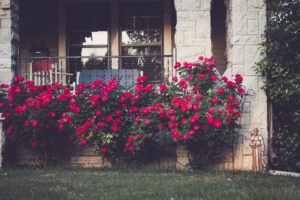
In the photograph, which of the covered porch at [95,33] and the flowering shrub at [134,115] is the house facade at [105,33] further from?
the flowering shrub at [134,115]

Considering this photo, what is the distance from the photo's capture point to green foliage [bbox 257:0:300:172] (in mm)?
3986

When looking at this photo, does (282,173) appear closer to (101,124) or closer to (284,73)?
(284,73)

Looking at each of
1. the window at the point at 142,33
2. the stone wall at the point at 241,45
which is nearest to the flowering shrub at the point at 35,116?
the stone wall at the point at 241,45

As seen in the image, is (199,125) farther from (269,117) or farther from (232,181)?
(269,117)

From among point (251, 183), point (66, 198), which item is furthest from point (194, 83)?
point (66, 198)

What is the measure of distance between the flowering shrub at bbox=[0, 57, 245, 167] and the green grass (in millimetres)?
373

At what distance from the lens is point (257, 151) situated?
4.07 metres

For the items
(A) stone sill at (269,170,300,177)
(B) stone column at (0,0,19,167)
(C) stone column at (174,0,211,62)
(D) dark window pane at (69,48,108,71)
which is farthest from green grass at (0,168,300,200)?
(D) dark window pane at (69,48,108,71)

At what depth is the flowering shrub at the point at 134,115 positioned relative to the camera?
12.6 ft

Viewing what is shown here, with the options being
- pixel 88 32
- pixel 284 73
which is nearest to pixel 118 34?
pixel 88 32

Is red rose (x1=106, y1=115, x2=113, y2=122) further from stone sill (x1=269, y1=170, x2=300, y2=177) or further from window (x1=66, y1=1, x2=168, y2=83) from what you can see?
Answer: window (x1=66, y1=1, x2=168, y2=83)

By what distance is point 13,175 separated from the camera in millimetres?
3652

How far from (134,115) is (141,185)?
1.28m

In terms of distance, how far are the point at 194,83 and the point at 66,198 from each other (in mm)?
2256
